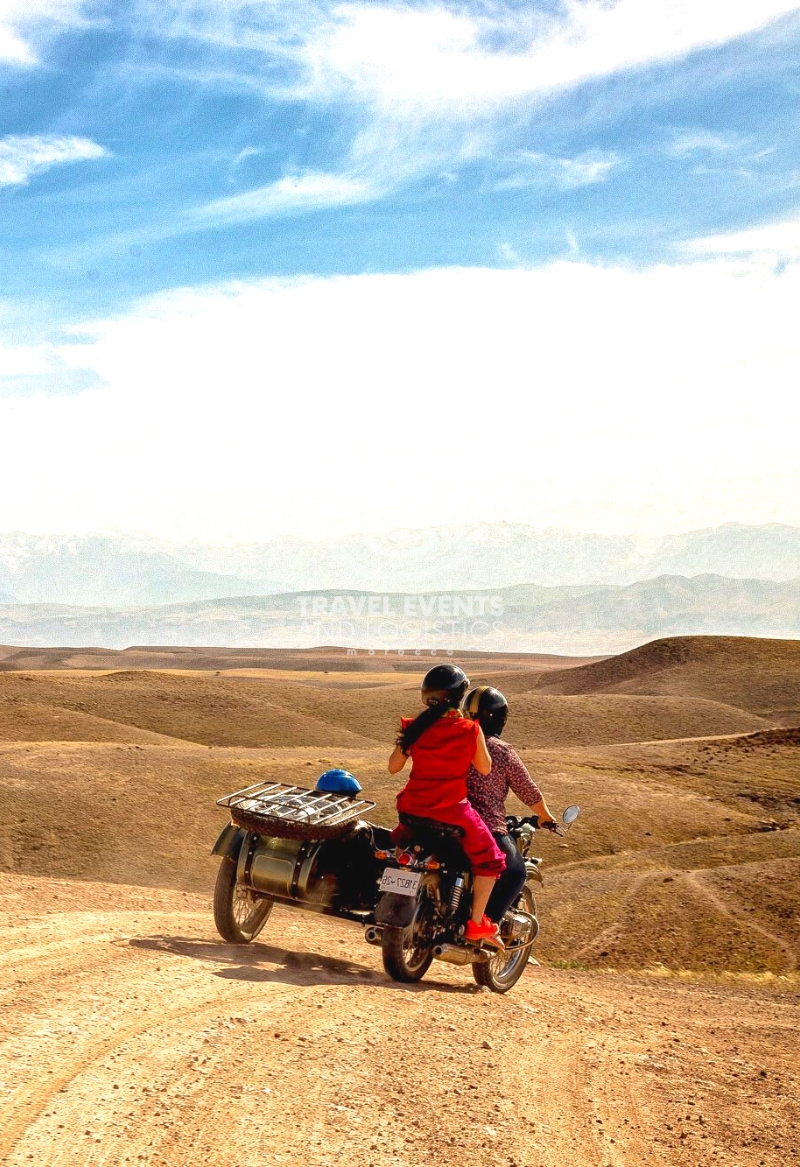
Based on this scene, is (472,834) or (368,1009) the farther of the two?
(472,834)

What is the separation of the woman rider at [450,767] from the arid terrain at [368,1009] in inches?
40.4

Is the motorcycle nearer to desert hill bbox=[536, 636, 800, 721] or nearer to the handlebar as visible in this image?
the handlebar

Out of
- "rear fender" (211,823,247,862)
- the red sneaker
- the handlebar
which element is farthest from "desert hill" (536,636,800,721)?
"rear fender" (211,823,247,862)

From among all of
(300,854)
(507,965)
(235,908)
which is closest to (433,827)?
(300,854)

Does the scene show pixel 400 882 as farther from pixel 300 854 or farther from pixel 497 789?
pixel 497 789

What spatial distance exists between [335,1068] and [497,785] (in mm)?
3256

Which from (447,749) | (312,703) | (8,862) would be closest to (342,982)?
(447,749)

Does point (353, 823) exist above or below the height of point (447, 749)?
below

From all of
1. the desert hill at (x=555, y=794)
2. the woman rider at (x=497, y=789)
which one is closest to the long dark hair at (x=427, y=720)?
the woman rider at (x=497, y=789)

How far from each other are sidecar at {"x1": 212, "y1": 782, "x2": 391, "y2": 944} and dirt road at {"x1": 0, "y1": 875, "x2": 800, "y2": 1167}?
1.75 ft

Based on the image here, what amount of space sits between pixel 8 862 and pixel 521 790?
13137mm

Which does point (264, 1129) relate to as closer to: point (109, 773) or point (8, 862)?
point (8, 862)

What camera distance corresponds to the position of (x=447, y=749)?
28.1 ft

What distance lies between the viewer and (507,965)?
10.0 m
